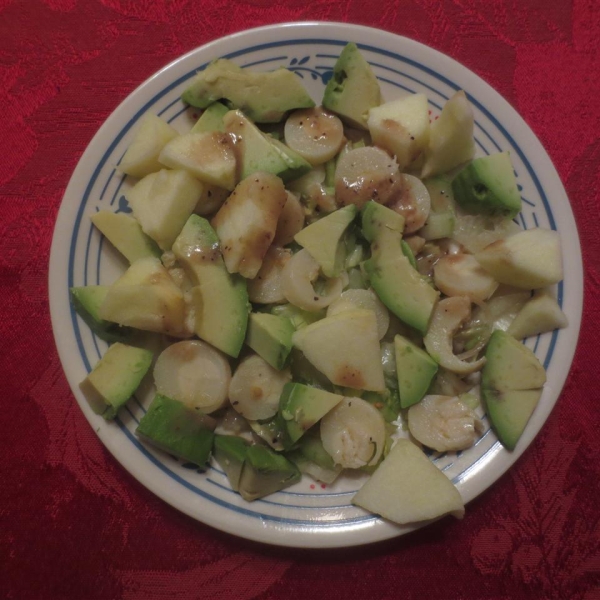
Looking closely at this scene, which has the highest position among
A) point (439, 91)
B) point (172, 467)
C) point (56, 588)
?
point (439, 91)

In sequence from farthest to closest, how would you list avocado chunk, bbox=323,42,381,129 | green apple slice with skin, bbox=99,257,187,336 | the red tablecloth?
the red tablecloth < avocado chunk, bbox=323,42,381,129 < green apple slice with skin, bbox=99,257,187,336

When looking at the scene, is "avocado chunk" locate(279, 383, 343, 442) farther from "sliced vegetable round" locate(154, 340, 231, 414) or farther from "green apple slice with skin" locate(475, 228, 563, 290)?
"green apple slice with skin" locate(475, 228, 563, 290)

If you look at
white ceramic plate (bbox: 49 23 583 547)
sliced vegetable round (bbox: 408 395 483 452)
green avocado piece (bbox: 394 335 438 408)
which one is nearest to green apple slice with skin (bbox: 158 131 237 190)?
white ceramic plate (bbox: 49 23 583 547)

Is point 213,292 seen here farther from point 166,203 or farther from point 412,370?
point 412,370

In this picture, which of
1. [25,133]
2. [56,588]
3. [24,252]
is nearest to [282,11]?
[25,133]

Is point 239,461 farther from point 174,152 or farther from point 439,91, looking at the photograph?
point 439,91
